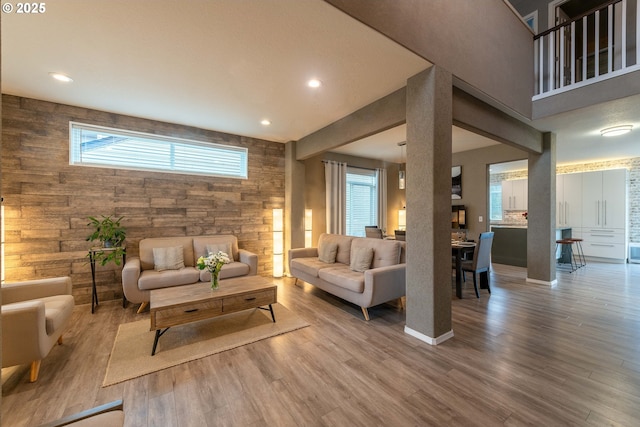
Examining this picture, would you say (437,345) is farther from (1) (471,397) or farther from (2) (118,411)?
(2) (118,411)

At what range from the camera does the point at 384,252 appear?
3965 millimetres

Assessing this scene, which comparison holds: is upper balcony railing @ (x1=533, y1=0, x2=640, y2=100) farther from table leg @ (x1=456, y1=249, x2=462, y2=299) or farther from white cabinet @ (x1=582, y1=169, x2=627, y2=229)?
white cabinet @ (x1=582, y1=169, x2=627, y2=229)

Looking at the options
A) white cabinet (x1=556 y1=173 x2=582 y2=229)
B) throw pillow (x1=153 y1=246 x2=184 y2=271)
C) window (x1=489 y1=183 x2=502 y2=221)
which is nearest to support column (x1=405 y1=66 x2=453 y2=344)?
throw pillow (x1=153 y1=246 x2=184 y2=271)

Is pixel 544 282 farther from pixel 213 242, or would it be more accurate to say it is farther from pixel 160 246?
pixel 160 246

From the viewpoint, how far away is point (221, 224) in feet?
16.7

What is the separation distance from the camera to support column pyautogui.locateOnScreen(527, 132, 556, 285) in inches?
192

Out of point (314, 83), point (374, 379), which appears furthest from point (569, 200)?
point (374, 379)

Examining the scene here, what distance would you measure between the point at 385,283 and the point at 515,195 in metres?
6.69

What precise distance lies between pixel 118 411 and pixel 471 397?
7.72 ft

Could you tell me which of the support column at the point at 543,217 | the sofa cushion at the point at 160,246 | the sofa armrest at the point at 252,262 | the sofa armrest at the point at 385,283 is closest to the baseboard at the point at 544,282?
the support column at the point at 543,217

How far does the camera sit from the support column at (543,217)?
16.0 ft

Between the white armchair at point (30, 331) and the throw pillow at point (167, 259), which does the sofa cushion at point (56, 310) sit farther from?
the throw pillow at point (167, 259)

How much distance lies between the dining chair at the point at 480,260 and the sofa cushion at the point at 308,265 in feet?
7.28

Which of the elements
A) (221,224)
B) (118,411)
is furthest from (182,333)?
(221,224)
